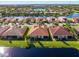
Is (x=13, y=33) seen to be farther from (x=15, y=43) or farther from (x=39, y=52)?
(x=39, y=52)

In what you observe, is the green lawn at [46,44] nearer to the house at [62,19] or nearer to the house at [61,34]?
A: the house at [61,34]

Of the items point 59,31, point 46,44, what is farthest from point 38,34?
point 59,31

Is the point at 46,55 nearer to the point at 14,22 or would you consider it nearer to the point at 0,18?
the point at 14,22

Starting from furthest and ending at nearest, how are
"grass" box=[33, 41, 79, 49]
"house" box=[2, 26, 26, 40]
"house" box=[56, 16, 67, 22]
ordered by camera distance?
"house" box=[56, 16, 67, 22] → "house" box=[2, 26, 26, 40] → "grass" box=[33, 41, 79, 49]

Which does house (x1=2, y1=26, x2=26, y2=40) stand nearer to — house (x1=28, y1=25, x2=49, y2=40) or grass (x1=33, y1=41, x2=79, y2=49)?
house (x1=28, y1=25, x2=49, y2=40)

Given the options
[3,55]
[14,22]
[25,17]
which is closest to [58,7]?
[25,17]

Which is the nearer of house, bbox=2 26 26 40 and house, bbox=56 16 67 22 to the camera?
house, bbox=2 26 26 40

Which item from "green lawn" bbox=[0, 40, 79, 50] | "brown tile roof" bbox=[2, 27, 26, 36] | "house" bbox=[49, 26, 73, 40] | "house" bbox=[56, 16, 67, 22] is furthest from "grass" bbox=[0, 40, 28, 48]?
"house" bbox=[56, 16, 67, 22]
